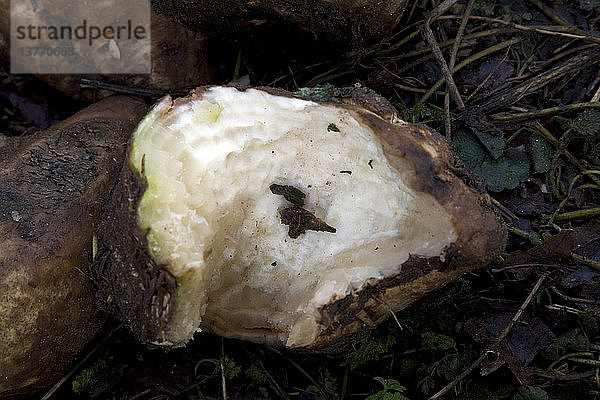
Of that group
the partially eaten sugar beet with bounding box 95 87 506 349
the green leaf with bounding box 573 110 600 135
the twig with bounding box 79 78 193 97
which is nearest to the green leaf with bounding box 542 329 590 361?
the partially eaten sugar beet with bounding box 95 87 506 349

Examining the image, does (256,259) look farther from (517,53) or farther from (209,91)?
(517,53)

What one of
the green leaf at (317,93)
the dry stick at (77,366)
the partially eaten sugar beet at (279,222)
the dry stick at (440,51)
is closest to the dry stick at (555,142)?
the dry stick at (440,51)

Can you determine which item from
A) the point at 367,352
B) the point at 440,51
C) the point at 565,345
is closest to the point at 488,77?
the point at 440,51

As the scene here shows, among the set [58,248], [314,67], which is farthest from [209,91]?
[314,67]

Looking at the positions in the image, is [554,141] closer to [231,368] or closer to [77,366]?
[231,368]

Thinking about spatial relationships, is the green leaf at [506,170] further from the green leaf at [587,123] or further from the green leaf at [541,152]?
the green leaf at [587,123]

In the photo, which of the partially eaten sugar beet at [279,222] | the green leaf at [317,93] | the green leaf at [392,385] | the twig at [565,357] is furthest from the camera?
the twig at [565,357]
